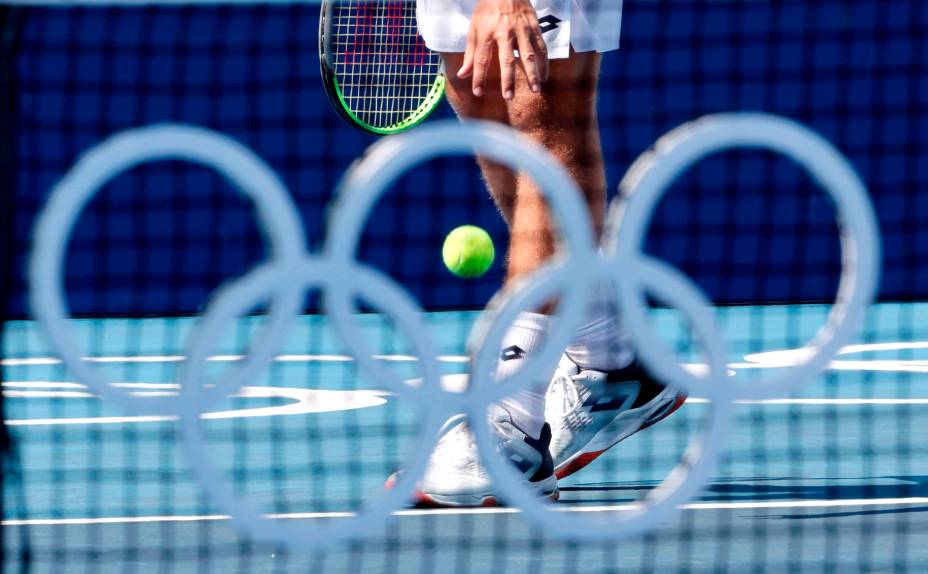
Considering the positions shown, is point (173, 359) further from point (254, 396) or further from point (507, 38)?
point (507, 38)

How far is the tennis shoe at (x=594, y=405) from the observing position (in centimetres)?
300

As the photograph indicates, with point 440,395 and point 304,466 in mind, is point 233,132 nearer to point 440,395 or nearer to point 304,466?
point 304,466

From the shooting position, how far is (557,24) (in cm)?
289

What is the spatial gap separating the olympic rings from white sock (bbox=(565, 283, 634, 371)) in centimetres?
115

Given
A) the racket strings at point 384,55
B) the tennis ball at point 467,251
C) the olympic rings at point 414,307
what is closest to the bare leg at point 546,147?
the olympic rings at point 414,307

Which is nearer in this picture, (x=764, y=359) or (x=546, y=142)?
(x=546, y=142)

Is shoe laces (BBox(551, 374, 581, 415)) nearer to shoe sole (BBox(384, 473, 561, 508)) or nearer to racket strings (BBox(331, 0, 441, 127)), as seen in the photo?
shoe sole (BBox(384, 473, 561, 508))

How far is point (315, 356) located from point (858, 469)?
3.05 metres

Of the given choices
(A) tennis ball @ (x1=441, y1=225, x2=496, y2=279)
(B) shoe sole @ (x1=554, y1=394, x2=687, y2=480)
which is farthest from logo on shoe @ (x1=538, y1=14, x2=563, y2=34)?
(A) tennis ball @ (x1=441, y1=225, x2=496, y2=279)

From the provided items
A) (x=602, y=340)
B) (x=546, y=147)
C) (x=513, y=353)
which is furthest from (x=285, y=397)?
(x=513, y=353)

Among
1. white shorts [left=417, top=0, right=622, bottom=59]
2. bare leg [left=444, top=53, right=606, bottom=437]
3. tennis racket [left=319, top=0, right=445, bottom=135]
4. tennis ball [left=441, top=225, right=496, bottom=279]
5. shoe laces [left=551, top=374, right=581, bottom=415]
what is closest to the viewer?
bare leg [left=444, top=53, right=606, bottom=437]

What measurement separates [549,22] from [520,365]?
0.75 m

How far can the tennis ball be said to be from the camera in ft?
18.4

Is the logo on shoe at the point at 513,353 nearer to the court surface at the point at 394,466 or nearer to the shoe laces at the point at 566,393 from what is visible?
the court surface at the point at 394,466
